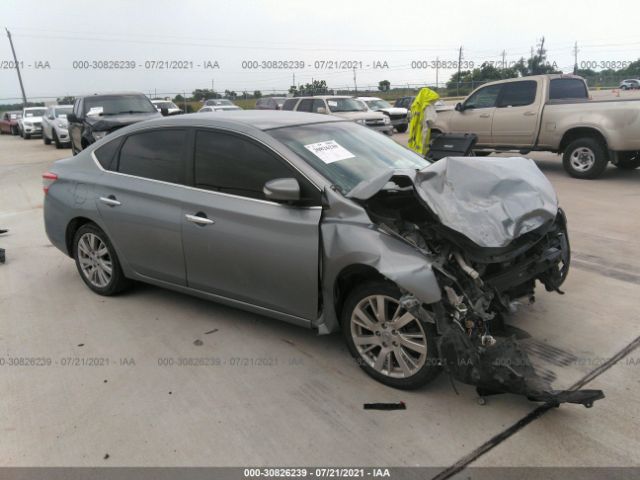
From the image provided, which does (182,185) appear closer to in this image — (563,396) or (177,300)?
(177,300)

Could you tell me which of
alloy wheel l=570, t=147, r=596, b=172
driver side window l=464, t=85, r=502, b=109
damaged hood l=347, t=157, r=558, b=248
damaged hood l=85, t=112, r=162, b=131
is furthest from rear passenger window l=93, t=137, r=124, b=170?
driver side window l=464, t=85, r=502, b=109

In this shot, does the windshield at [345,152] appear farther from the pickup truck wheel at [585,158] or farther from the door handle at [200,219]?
the pickup truck wheel at [585,158]

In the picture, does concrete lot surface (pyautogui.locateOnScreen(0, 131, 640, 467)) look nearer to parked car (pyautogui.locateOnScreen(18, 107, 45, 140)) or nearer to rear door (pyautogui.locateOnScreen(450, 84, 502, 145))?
rear door (pyautogui.locateOnScreen(450, 84, 502, 145))

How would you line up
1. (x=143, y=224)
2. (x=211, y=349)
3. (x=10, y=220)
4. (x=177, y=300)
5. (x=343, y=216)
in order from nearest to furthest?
1. (x=343, y=216)
2. (x=211, y=349)
3. (x=143, y=224)
4. (x=177, y=300)
5. (x=10, y=220)

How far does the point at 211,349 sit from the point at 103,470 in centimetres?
123

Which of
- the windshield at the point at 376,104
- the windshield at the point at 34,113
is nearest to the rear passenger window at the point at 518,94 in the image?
the windshield at the point at 376,104

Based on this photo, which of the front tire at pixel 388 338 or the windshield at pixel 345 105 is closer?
the front tire at pixel 388 338

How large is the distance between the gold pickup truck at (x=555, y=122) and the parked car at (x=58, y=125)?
45.5ft

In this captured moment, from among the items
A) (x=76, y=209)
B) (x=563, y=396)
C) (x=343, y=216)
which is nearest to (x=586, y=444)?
(x=563, y=396)

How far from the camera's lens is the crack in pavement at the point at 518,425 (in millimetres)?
2520

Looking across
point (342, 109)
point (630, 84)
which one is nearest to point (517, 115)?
point (342, 109)

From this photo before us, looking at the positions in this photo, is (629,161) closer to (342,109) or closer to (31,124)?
(342,109)

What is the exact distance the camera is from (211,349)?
12.2ft

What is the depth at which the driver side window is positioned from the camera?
10.8 m
